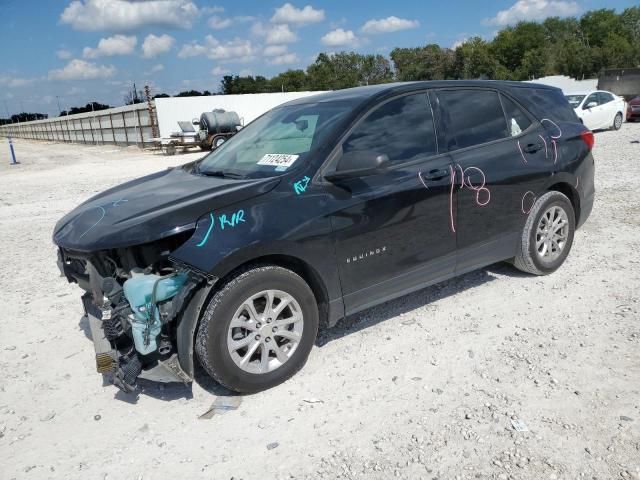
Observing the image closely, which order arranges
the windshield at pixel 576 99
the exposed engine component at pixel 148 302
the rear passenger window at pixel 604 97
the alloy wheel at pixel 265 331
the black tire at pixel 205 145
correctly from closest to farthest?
the exposed engine component at pixel 148 302, the alloy wheel at pixel 265 331, the windshield at pixel 576 99, the rear passenger window at pixel 604 97, the black tire at pixel 205 145

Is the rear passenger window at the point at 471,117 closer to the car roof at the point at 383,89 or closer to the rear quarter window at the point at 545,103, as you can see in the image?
the car roof at the point at 383,89

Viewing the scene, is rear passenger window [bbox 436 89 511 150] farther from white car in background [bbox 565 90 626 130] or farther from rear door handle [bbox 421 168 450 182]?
white car in background [bbox 565 90 626 130]

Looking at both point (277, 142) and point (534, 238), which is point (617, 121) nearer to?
point (534, 238)

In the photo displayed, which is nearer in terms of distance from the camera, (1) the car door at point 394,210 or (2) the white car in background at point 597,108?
(1) the car door at point 394,210

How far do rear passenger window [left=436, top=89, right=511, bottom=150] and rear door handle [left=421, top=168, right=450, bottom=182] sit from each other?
0.25 metres

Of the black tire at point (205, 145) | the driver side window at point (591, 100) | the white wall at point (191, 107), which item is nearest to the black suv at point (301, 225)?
the driver side window at point (591, 100)

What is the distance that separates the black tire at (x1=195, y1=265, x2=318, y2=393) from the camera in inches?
115

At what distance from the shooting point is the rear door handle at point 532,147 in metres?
4.39

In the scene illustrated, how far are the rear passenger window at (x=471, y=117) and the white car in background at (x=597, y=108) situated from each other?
566 inches

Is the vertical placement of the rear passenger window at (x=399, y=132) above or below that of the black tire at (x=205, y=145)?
above

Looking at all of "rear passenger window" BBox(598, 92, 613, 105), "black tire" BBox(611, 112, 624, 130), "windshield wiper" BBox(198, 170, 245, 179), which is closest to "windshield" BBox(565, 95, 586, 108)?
"rear passenger window" BBox(598, 92, 613, 105)

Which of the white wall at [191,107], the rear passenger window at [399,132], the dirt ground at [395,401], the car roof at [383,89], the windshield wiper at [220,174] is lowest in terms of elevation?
the dirt ground at [395,401]

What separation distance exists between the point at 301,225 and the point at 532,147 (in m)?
2.47

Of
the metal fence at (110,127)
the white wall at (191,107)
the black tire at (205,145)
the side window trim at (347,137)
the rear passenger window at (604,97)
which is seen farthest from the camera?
the metal fence at (110,127)
